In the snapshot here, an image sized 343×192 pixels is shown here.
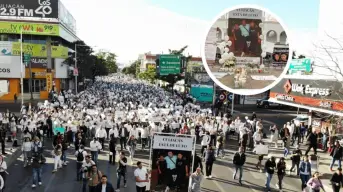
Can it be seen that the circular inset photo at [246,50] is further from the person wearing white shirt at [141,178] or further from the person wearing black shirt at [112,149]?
the person wearing black shirt at [112,149]

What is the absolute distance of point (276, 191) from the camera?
41.9ft

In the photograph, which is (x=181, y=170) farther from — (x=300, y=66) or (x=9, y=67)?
(x=9, y=67)

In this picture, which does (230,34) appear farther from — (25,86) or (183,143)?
(25,86)

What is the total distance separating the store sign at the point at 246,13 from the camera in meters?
7.65

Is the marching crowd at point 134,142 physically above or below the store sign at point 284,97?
below

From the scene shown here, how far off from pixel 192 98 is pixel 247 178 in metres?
28.9

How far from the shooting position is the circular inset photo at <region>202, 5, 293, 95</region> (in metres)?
7.71

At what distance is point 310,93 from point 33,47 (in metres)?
35.2

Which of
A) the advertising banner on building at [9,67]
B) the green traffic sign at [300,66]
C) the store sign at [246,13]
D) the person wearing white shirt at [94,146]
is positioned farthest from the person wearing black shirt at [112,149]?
the advertising banner on building at [9,67]

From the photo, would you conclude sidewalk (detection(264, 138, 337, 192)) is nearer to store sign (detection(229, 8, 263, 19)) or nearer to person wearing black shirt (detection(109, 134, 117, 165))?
person wearing black shirt (detection(109, 134, 117, 165))

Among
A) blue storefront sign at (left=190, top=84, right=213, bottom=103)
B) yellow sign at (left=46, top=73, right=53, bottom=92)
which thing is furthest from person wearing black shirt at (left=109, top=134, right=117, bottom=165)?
yellow sign at (left=46, top=73, right=53, bottom=92)

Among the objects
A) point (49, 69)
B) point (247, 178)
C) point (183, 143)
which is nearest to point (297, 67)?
point (247, 178)

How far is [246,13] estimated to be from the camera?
777 centimetres

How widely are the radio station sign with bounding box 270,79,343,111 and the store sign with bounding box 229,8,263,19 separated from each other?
11.0 m
